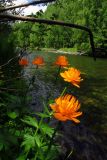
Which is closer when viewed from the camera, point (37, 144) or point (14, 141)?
point (14, 141)

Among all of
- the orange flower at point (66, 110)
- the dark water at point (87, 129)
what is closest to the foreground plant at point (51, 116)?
the orange flower at point (66, 110)

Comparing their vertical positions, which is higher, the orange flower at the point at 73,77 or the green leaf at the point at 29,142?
the orange flower at the point at 73,77

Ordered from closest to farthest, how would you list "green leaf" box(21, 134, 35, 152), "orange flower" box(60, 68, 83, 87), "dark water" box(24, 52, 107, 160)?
"orange flower" box(60, 68, 83, 87) → "green leaf" box(21, 134, 35, 152) → "dark water" box(24, 52, 107, 160)

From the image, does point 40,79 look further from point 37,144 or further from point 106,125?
point 37,144

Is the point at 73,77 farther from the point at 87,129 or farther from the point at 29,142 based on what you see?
the point at 87,129

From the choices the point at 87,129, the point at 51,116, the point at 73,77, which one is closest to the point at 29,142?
the point at 51,116

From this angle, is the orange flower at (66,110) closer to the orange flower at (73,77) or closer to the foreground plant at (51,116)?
the foreground plant at (51,116)

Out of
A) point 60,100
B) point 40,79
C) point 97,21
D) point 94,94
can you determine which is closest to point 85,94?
point 94,94

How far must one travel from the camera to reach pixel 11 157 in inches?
150

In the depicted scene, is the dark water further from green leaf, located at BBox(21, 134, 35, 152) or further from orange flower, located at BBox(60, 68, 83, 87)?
orange flower, located at BBox(60, 68, 83, 87)

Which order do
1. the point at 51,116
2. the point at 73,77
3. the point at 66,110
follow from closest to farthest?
the point at 66,110
the point at 73,77
the point at 51,116

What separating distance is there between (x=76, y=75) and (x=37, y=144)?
931mm

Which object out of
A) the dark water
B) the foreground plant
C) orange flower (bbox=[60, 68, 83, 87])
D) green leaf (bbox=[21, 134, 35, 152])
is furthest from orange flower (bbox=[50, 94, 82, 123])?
the dark water

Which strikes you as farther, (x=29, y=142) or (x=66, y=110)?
(x=29, y=142)
